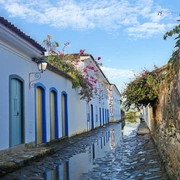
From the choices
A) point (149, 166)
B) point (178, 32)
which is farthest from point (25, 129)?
point (178, 32)

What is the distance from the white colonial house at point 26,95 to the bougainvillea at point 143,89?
3446 millimetres

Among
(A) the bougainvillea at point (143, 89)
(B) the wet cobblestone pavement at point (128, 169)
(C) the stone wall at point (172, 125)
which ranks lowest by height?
(B) the wet cobblestone pavement at point (128, 169)

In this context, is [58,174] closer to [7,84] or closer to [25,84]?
[7,84]

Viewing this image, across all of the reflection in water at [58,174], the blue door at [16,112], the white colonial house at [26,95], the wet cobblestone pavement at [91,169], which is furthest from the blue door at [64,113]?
the reflection in water at [58,174]

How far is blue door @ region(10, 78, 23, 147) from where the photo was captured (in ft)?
26.5

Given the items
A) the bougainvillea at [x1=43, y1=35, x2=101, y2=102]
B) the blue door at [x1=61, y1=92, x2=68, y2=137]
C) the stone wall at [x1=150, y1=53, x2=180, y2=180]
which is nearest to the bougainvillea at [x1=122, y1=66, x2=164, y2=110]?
the stone wall at [x1=150, y1=53, x2=180, y2=180]

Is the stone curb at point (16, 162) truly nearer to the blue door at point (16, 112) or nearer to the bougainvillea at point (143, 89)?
the blue door at point (16, 112)

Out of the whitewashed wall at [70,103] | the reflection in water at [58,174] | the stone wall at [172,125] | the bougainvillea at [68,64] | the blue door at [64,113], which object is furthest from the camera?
the bougainvillea at [68,64]

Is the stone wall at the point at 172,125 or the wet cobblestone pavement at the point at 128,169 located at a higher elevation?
the stone wall at the point at 172,125

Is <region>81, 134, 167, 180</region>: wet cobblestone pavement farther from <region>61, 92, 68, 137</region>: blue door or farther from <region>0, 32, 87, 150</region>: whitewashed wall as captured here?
<region>61, 92, 68, 137</region>: blue door

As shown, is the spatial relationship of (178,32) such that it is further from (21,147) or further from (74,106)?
(74,106)

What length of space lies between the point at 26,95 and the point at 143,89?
4.10m

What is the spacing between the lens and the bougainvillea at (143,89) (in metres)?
8.26

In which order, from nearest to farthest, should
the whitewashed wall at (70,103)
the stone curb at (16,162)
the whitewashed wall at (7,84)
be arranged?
the stone curb at (16,162), the whitewashed wall at (7,84), the whitewashed wall at (70,103)
